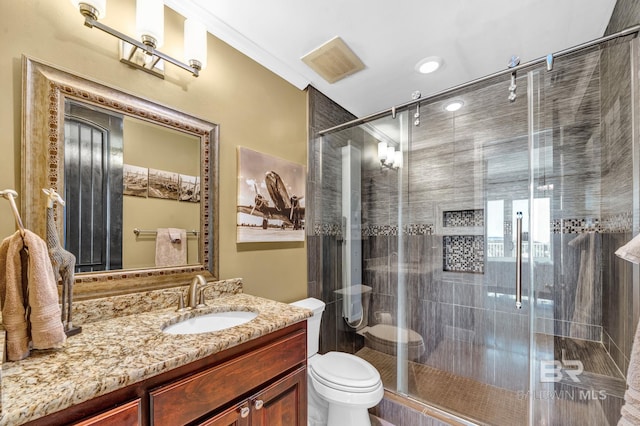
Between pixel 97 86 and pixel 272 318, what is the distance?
125cm

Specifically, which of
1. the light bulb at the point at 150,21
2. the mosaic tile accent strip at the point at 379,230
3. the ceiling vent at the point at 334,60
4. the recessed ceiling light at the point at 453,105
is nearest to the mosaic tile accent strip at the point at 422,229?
the mosaic tile accent strip at the point at 379,230

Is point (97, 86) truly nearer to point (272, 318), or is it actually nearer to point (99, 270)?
point (99, 270)

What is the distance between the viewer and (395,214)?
2.31 meters

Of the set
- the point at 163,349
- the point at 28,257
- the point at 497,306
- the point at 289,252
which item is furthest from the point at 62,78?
the point at 497,306

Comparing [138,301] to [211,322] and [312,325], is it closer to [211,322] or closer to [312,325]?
[211,322]

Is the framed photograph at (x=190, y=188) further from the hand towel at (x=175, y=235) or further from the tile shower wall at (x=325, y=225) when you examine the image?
the tile shower wall at (x=325, y=225)

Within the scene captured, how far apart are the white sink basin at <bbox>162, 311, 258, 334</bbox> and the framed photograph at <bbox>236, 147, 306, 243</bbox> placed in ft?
1.57

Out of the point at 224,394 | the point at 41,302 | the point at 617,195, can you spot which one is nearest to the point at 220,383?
the point at 224,394

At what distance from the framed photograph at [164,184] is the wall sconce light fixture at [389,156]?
5.47ft

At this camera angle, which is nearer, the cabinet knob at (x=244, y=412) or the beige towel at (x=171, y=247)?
the cabinet knob at (x=244, y=412)

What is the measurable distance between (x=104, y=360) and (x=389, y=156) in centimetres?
220

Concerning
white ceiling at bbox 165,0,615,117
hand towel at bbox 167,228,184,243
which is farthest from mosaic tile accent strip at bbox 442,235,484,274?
hand towel at bbox 167,228,184,243

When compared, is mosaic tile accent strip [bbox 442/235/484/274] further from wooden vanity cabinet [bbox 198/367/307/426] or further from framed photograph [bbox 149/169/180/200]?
framed photograph [bbox 149/169/180/200]

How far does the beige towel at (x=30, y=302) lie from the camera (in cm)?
72
